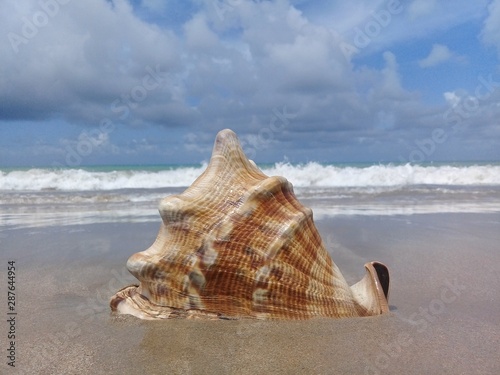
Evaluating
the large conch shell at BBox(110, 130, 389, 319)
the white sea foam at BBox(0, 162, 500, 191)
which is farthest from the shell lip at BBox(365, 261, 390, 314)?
the white sea foam at BBox(0, 162, 500, 191)

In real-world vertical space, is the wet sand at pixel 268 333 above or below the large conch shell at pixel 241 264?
below

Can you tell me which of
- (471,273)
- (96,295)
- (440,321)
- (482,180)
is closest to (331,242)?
(471,273)

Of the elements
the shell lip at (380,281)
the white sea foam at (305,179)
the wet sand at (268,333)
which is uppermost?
the white sea foam at (305,179)

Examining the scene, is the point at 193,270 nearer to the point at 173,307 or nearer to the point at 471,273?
the point at 173,307

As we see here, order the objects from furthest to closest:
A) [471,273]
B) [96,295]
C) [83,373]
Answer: [471,273] < [96,295] < [83,373]

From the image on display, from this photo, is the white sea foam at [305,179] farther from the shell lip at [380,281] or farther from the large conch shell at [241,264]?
the large conch shell at [241,264]

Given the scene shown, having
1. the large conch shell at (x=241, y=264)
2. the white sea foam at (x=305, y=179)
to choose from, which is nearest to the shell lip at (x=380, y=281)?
the large conch shell at (x=241, y=264)

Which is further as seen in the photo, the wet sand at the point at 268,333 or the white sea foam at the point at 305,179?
the white sea foam at the point at 305,179
